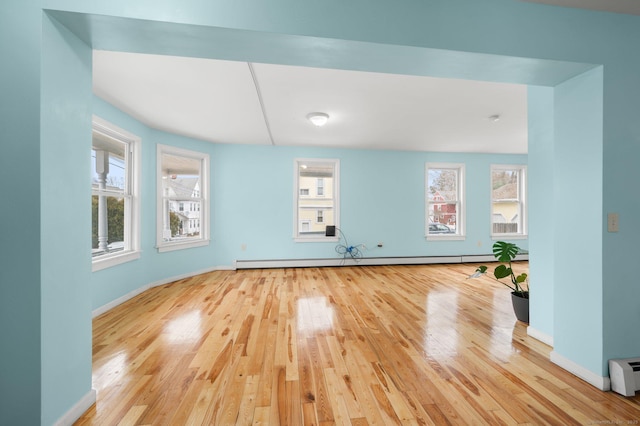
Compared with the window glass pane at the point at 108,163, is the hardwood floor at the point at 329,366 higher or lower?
lower

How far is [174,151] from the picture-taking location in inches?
182

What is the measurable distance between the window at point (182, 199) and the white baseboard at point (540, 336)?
498 cm

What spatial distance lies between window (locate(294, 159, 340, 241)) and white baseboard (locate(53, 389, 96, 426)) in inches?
167

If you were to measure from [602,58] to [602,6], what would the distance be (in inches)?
12.7

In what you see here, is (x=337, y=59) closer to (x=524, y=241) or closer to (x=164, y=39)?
(x=164, y=39)

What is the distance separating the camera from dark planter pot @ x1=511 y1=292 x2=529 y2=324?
2.92 meters

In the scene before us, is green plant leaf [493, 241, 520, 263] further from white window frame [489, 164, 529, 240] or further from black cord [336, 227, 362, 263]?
white window frame [489, 164, 529, 240]

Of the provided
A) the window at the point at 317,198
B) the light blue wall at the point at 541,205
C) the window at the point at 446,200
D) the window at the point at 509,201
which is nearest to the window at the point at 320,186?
the window at the point at 317,198

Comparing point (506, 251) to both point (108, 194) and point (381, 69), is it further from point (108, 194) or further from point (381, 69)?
point (108, 194)

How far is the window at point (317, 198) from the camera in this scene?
5805 millimetres

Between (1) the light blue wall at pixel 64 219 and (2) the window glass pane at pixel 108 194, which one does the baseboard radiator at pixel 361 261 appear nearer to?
(2) the window glass pane at pixel 108 194

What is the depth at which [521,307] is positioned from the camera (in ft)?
9.68

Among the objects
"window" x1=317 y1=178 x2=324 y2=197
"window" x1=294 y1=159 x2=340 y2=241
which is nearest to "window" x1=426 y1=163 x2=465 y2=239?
"window" x1=294 y1=159 x2=340 y2=241

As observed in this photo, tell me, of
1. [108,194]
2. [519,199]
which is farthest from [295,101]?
[519,199]
